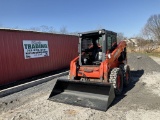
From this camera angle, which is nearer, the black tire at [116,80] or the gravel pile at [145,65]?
the black tire at [116,80]

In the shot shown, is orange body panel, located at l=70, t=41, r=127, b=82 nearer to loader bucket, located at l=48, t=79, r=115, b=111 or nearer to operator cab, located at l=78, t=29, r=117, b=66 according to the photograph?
operator cab, located at l=78, t=29, r=117, b=66

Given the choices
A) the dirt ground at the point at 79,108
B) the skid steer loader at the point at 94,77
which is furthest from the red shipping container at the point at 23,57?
the skid steer loader at the point at 94,77

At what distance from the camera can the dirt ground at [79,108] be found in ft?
16.0

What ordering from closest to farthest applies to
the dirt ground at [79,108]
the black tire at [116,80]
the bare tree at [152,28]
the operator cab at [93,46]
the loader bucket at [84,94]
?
1. the dirt ground at [79,108]
2. the loader bucket at [84,94]
3. the black tire at [116,80]
4. the operator cab at [93,46]
5. the bare tree at [152,28]

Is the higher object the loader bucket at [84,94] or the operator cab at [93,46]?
the operator cab at [93,46]

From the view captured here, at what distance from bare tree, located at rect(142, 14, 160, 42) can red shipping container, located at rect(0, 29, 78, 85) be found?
42.1 metres

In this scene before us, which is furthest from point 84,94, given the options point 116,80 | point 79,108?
point 116,80

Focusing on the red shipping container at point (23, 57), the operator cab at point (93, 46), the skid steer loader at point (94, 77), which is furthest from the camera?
the red shipping container at point (23, 57)

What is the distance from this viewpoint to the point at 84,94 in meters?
6.14

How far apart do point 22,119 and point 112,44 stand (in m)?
4.47

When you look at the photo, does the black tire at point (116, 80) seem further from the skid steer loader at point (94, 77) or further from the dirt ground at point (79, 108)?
the dirt ground at point (79, 108)

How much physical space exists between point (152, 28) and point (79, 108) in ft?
174

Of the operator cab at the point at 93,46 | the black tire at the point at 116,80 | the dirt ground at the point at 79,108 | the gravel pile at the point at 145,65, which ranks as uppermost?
the operator cab at the point at 93,46

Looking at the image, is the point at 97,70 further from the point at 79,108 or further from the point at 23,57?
the point at 23,57
